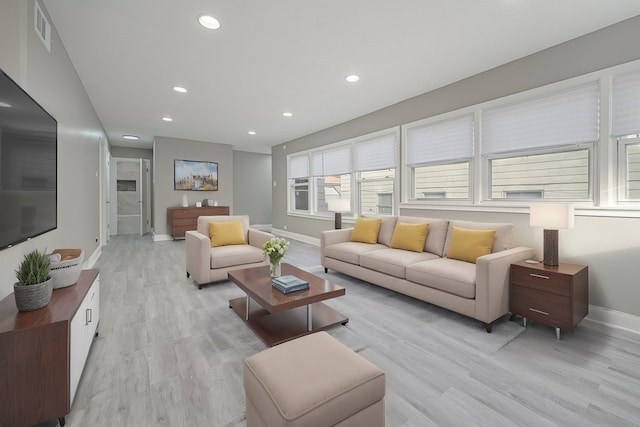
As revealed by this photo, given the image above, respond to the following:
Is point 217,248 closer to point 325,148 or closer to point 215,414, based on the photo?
point 215,414

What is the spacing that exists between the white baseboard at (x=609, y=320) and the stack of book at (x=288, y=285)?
2594mm

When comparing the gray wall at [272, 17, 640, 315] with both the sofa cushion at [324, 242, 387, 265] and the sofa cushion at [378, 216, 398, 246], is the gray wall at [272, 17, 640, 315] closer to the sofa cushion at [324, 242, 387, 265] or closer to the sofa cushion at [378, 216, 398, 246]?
the sofa cushion at [378, 216, 398, 246]

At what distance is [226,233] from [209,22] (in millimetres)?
2479

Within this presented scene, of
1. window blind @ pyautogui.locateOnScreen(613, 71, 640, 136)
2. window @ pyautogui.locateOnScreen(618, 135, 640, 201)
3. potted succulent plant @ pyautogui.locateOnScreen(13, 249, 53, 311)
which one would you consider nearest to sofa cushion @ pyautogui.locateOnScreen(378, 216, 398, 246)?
window @ pyautogui.locateOnScreen(618, 135, 640, 201)

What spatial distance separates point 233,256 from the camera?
3566 millimetres

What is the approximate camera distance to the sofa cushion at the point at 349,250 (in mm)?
3689

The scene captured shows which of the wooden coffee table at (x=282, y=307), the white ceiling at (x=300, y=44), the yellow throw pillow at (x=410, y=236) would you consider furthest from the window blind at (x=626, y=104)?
the wooden coffee table at (x=282, y=307)

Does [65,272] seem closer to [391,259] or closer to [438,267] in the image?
[391,259]

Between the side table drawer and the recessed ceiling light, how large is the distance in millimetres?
3573

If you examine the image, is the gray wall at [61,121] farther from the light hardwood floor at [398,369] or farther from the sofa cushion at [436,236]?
the sofa cushion at [436,236]

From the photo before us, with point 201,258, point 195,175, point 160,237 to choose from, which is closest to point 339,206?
point 201,258

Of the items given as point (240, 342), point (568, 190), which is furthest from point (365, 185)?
point (240, 342)

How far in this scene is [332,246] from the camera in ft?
13.4

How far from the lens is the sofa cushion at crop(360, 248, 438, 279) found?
310 centimetres
